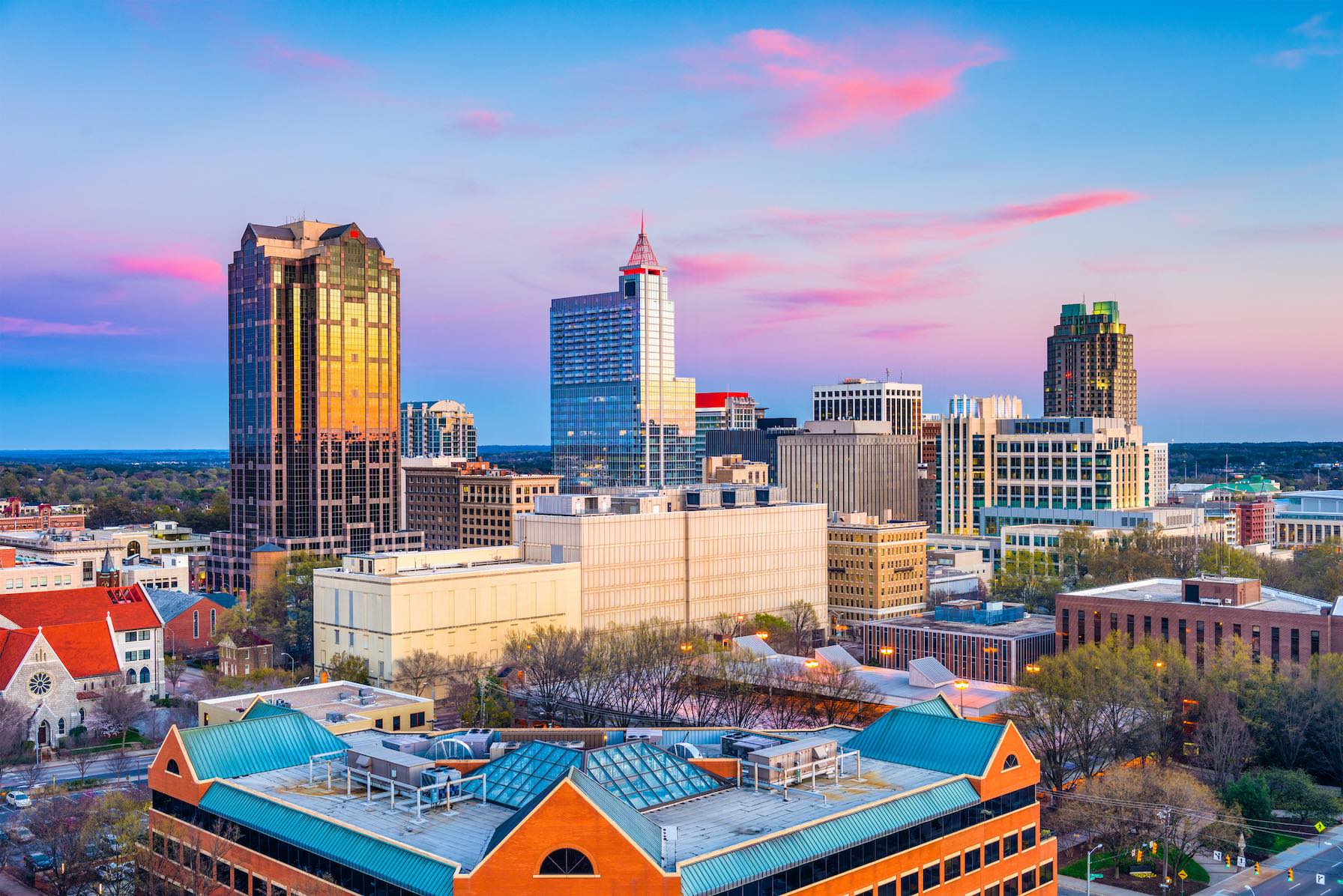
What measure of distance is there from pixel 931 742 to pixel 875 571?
11887 centimetres

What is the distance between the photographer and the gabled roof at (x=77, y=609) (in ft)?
424

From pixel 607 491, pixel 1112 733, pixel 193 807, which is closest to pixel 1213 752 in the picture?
pixel 1112 733

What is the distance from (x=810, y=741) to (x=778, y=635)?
3428 inches

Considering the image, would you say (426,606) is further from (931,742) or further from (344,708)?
(931,742)

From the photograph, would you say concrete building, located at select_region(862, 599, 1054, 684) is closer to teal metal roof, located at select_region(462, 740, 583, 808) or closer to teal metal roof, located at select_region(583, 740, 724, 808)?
teal metal roof, located at select_region(583, 740, 724, 808)

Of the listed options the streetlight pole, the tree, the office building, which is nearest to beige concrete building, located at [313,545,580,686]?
the tree

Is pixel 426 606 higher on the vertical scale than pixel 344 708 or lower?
higher

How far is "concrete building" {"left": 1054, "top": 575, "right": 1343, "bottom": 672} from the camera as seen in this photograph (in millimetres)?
114625

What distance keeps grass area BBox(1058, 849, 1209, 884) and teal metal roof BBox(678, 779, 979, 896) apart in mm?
21105

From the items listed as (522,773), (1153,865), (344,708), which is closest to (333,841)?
(522,773)

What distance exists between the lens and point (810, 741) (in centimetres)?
6662

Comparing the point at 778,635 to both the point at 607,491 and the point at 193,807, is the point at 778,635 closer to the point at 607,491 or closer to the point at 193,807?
the point at 607,491

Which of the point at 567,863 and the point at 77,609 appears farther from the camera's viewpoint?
the point at 77,609

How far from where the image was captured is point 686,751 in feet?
227
